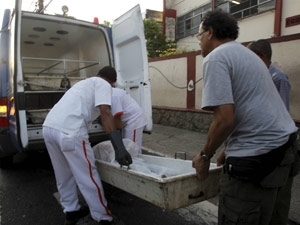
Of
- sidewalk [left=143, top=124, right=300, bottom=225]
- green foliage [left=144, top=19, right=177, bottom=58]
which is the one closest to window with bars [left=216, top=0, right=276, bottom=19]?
green foliage [left=144, top=19, right=177, bottom=58]

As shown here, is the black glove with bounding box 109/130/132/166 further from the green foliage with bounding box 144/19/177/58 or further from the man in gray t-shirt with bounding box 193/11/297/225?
the green foliage with bounding box 144/19/177/58

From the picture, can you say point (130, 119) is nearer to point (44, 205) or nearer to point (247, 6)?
point (44, 205)

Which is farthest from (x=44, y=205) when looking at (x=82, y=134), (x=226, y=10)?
(x=226, y=10)

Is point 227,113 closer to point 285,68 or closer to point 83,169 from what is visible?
point 83,169

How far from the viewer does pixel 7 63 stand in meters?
4.06

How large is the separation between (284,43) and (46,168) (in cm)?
438

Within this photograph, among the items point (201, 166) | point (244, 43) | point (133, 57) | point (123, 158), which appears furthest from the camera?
point (244, 43)

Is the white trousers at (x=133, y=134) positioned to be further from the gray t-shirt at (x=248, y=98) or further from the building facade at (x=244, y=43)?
the building facade at (x=244, y=43)

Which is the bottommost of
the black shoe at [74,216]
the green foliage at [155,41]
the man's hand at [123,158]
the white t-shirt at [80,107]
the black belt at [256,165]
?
the black shoe at [74,216]

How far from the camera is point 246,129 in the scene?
5.61 feet

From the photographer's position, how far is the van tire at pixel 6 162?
15.4ft

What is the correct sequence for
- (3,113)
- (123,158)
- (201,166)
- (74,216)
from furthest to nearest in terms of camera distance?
(3,113) → (74,216) → (123,158) → (201,166)

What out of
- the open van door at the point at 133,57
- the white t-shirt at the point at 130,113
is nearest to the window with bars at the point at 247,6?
the open van door at the point at 133,57

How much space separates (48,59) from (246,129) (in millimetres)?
3995
